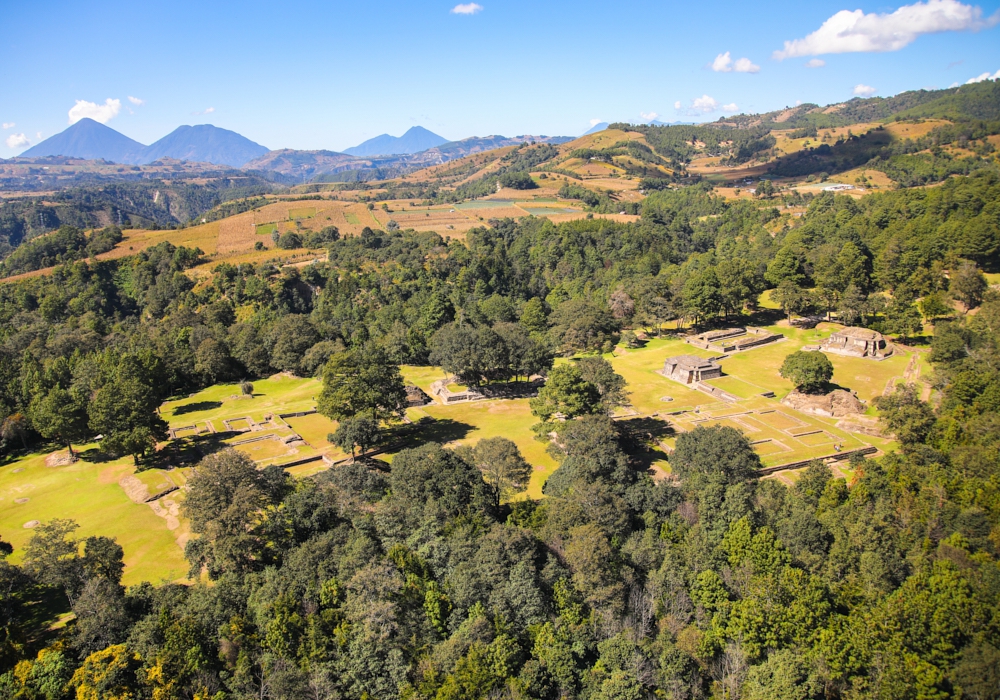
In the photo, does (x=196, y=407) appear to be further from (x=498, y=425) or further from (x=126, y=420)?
(x=498, y=425)

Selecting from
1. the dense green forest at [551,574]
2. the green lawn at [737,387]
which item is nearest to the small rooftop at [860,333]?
the dense green forest at [551,574]

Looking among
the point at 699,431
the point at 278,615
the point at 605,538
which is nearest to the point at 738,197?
the point at 699,431

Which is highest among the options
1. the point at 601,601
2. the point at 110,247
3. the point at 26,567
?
the point at 110,247

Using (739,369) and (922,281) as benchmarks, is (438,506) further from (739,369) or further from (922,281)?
(922,281)

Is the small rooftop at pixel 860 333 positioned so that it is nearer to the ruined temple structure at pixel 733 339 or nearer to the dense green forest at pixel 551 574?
the ruined temple structure at pixel 733 339

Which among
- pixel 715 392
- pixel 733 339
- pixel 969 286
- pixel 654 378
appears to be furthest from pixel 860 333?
pixel 654 378

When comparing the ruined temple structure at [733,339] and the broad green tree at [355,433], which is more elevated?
the broad green tree at [355,433]
